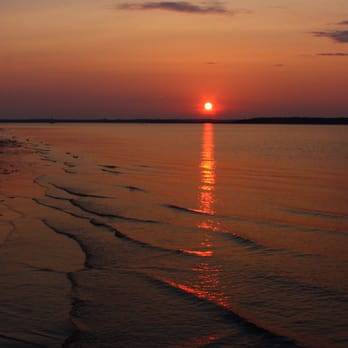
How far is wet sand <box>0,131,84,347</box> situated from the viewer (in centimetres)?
705

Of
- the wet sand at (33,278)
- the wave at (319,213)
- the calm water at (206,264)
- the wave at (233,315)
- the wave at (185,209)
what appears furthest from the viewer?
the wave at (185,209)

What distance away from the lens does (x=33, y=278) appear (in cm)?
938

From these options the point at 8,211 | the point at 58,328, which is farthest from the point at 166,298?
the point at 8,211

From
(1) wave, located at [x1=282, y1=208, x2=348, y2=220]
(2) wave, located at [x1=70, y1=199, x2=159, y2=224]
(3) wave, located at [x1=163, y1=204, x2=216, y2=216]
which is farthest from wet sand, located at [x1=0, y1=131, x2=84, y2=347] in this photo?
(1) wave, located at [x1=282, y1=208, x2=348, y2=220]

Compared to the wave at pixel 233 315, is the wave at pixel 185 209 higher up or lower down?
higher up

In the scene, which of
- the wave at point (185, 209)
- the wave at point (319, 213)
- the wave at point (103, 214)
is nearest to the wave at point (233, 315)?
the wave at point (103, 214)

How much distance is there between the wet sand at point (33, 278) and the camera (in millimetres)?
7055

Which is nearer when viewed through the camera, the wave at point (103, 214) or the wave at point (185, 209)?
the wave at point (103, 214)

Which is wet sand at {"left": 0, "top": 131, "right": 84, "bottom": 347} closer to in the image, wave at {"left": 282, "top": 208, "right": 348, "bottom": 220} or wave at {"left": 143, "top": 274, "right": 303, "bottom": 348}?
wave at {"left": 143, "top": 274, "right": 303, "bottom": 348}

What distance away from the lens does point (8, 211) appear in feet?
52.3

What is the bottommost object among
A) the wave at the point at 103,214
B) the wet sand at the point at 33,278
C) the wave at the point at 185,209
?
the wet sand at the point at 33,278

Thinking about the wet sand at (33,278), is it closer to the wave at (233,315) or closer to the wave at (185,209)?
the wave at (233,315)

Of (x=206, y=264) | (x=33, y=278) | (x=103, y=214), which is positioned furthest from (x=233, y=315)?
(x=103, y=214)

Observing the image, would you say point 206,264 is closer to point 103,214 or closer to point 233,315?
point 233,315
